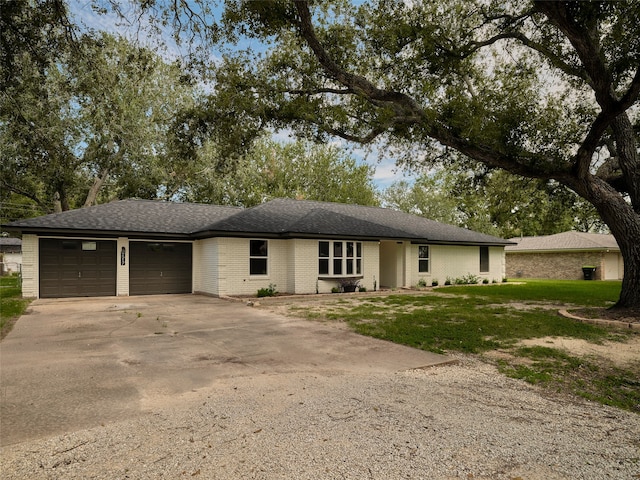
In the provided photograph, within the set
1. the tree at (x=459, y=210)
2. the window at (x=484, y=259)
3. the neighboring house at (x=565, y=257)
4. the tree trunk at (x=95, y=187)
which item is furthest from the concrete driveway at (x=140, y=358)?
the neighboring house at (x=565, y=257)

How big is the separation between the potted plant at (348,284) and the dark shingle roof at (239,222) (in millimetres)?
2045

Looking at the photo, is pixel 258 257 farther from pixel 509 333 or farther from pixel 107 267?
pixel 509 333

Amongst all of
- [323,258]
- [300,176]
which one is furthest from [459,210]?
[323,258]

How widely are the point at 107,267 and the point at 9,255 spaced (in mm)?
32472

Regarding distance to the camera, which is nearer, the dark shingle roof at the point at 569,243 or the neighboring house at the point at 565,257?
the dark shingle roof at the point at 569,243

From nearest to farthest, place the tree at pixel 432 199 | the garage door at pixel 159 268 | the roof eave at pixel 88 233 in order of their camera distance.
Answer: the roof eave at pixel 88 233 → the garage door at pixel 159 268 → the tree at pixel 432 199

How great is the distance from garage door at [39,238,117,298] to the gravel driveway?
39.6ft

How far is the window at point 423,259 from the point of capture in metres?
22.3

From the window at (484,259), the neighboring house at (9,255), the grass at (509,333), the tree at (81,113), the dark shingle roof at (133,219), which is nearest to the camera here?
the grass at (509,333)

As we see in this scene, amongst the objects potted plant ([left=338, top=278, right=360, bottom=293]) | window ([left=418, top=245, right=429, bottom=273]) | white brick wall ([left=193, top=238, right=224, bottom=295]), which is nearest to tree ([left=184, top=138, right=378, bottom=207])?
window ([left=418, top=245, right=429, bottom=273])

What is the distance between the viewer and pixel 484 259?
2561 centimetres

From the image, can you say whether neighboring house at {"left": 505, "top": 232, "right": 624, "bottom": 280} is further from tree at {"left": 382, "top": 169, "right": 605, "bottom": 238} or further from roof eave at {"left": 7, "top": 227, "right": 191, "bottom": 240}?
roof eave at {"left": 7, "top": 227, "right": 191, "bottom": 240}

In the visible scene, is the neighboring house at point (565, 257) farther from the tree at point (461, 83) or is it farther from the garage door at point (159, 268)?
the garage door at point (159, 268)

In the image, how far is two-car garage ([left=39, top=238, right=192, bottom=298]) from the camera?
15305mm
